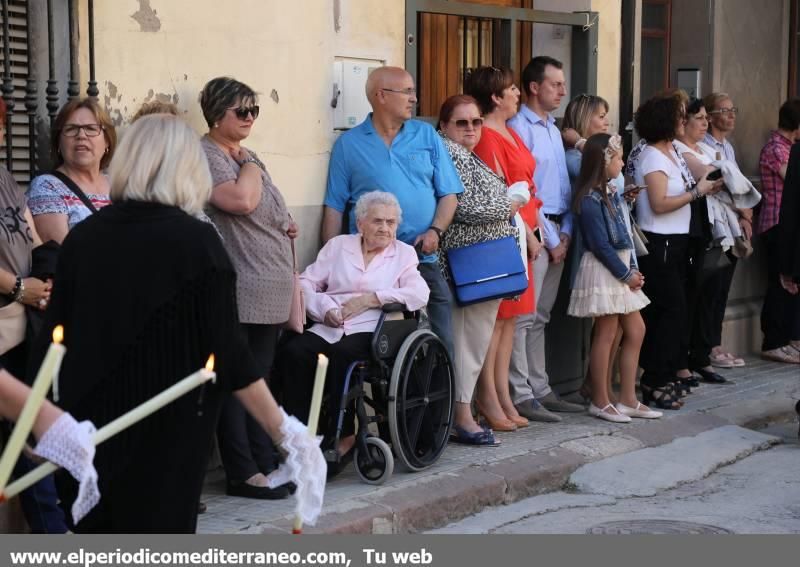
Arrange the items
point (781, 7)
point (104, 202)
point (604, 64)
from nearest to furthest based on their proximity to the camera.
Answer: point (104, 202) < point (604, 64) < point (781, 7)

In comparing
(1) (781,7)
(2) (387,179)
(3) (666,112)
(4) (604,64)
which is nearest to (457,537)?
(2) (387,179)

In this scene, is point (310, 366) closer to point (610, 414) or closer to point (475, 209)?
point (475, 209)

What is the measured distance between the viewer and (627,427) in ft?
27.0

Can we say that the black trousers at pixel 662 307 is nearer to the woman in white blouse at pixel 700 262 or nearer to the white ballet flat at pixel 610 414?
the woman in white blouse at pixel 700 262

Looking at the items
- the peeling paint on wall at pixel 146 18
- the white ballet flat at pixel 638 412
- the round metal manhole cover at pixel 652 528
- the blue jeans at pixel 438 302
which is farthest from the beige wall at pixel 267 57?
the white ballet flat at pixel 638 412

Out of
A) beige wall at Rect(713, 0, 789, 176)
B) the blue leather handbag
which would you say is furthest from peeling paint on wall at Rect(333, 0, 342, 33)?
beige wall at Rect(713, 0, 789, 176)

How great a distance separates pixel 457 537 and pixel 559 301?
133 inches

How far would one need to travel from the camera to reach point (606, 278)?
8273 mm

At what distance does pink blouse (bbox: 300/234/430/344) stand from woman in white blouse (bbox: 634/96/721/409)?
2463 mm

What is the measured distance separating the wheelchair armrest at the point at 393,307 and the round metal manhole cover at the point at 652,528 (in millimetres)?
1392

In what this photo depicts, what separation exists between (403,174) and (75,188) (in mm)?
2057

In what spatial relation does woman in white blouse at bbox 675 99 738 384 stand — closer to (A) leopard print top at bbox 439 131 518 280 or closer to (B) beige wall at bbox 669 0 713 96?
(B) beige wall at bbox 669 0 713 96

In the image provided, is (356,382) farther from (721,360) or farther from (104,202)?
(721,360)

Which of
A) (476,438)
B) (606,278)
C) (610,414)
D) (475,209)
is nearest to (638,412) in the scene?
(610,414)
